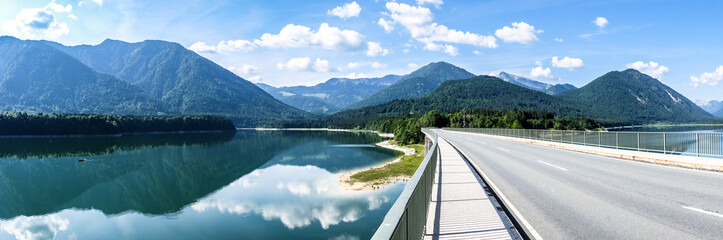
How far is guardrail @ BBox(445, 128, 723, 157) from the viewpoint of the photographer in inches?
646

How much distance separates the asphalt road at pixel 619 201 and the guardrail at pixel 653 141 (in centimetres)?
247

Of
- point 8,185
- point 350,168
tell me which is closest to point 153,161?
point 8,185

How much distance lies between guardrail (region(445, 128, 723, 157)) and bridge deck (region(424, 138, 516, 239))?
1121 centimetres

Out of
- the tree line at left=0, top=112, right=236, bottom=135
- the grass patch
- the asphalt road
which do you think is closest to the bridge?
the asphalt road

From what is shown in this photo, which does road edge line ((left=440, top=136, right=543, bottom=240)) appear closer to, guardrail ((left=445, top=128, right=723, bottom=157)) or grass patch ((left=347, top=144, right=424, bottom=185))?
guardrail ((left=445, top=128, right=723, bottom=157))

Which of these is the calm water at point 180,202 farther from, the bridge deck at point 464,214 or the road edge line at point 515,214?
the road edge line at point 515,214

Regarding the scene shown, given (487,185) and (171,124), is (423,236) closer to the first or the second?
(487,185)

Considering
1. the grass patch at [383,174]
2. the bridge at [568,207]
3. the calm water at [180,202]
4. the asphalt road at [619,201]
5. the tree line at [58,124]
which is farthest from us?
the tree line at [58,124]

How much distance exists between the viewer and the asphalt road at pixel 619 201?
6715 millimetres

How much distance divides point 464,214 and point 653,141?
59.1 feet

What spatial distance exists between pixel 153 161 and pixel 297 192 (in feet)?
133

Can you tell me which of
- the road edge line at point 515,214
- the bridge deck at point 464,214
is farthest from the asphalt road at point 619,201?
the bridge deck at point 464,214

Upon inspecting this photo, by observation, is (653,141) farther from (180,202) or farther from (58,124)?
(58,124)

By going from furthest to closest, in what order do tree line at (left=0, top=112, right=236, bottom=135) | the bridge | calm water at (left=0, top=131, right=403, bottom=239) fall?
tree line at (left=0, top=112, right=236, bottom=135)
calm water at (left=0, top=131, right=403, bottom=239)
the bridge
